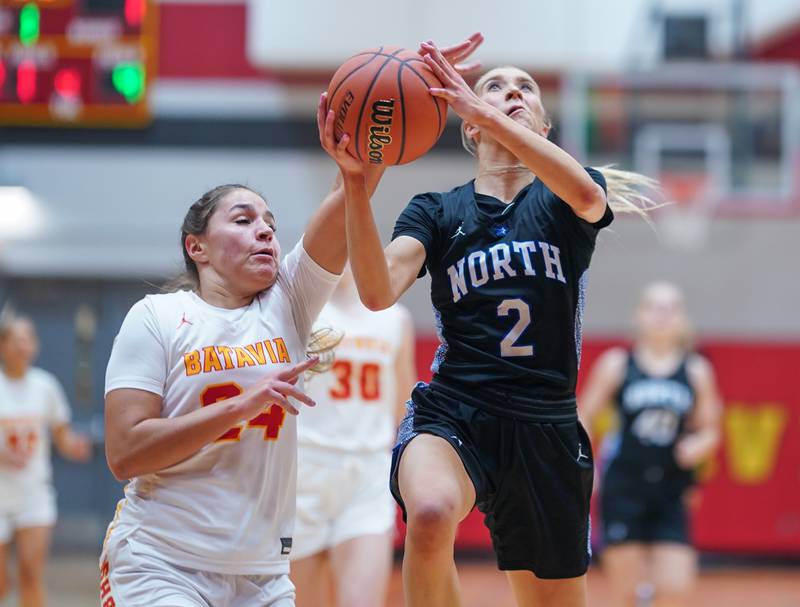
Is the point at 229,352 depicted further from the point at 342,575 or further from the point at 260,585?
the point at 342,575

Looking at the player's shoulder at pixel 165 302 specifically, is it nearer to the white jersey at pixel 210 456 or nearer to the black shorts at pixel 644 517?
the white jersey at pixel 210 456

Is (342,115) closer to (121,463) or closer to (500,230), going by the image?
(500,230)

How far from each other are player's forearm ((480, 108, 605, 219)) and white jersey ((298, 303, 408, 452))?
1839 mm

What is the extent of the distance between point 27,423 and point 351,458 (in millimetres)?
3910

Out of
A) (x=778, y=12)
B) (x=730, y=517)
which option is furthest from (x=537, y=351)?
(x=778, y=12)

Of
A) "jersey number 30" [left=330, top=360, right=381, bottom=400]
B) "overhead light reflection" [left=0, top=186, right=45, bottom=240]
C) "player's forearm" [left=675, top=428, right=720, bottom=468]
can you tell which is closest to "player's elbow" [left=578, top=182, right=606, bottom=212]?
"jersey number 30" [left=330, top=360, right=381, bottom=400]

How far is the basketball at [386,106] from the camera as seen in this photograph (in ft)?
11.0

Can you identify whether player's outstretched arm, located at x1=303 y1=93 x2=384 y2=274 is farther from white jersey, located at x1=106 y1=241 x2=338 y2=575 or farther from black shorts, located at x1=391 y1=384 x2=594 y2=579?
black shorts, located at x1=391 y1=384 x2=594 y2=579

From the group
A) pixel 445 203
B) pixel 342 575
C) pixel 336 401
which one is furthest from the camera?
pixel 336 401

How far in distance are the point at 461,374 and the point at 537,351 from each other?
259mm

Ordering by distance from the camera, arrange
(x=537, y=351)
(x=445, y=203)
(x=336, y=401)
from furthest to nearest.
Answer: (x=336, y=401)
(x=445, y=203)
(x=537, y=351)

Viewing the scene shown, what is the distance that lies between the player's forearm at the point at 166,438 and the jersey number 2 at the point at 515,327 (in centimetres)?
91

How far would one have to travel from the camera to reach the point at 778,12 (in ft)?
43.6

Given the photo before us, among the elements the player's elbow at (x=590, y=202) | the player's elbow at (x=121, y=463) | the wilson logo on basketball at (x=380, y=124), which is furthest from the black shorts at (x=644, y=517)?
the player's elbow at (x=121, y=463)
